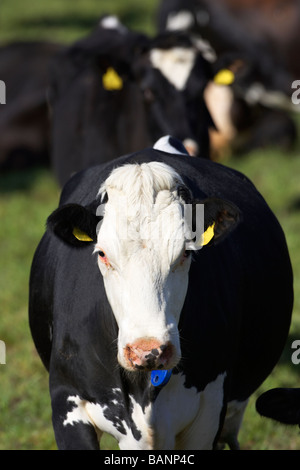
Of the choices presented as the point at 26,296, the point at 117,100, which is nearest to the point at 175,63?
the point at 117,100

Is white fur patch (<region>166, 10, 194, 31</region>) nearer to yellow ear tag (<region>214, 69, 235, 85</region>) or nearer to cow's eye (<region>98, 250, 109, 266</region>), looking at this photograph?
yellow ear tag (<region>214, 69, 235, 85</region>)

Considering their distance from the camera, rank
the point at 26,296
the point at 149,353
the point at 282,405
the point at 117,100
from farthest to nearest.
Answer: the point at 117,100 → the point at 26,296 → the point at 282,405 → the point at 149,353

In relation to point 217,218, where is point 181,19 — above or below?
below

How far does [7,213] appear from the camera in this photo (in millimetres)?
9656

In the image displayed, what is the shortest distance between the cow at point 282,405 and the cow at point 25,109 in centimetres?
770

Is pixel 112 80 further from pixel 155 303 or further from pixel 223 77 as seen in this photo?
pixel 155 303

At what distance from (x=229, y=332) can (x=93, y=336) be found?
1.97 ft

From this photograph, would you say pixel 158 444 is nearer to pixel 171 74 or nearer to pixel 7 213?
pixel 171 74

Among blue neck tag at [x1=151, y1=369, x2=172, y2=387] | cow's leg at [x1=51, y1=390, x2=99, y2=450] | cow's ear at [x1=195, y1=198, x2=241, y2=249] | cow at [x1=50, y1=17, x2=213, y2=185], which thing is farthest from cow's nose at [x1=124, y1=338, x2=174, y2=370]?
cow at [x1=50, y1=17, x2=213, y2=185]

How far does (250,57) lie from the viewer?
1310cm

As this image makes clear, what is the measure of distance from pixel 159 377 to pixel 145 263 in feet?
1.66

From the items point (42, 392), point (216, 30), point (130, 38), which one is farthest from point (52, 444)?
point (216, 30)

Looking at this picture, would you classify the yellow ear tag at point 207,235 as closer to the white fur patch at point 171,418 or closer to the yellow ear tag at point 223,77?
the white fur patch at point 171,418

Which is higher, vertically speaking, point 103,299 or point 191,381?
point 103,299
